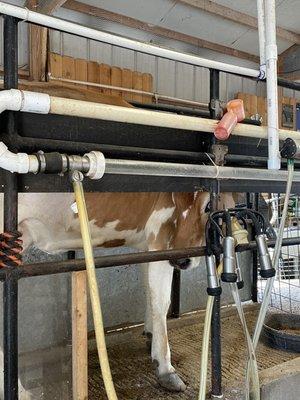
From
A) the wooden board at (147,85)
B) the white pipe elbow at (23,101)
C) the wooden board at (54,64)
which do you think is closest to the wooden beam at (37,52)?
the wooden board at (54,64)

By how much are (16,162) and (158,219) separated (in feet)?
4.04

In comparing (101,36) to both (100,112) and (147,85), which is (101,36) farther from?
(147,85)

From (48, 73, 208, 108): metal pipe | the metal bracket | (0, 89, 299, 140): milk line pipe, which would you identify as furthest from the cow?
(48, 73, 208, 108): metal pipe

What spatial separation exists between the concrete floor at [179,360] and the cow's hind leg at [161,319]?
85mm

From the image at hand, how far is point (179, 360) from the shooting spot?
2.26m

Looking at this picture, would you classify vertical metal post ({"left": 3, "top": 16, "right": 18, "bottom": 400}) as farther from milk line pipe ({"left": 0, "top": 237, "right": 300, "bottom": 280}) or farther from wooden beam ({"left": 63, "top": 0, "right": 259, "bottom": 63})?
wooden beam ({"left": 63, "top": 0, "right": 259, "bottom": 63})

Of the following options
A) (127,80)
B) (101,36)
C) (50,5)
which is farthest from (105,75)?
(101,36)

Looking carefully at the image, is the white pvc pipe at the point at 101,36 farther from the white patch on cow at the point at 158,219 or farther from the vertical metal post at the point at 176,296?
the vertical metal post at the point at 176,296

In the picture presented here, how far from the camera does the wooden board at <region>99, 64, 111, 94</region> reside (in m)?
5.46

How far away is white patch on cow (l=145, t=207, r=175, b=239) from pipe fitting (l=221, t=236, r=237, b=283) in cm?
89

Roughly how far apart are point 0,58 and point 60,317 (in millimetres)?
3459

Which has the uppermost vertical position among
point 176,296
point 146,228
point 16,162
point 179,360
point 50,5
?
point 50,5

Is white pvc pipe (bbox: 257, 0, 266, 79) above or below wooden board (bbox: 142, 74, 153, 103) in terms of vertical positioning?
below

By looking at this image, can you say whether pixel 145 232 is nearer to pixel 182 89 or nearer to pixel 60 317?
pixel 60 317
